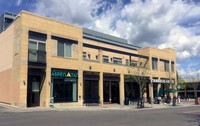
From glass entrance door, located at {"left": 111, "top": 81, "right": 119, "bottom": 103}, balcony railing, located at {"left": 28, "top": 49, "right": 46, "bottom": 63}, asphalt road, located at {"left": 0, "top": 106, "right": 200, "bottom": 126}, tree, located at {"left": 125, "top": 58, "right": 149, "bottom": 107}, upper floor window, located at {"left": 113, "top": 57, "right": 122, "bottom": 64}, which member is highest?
upper floor window, located at {"left": 113, "top": 57, "right": 122, "bottom": 64}

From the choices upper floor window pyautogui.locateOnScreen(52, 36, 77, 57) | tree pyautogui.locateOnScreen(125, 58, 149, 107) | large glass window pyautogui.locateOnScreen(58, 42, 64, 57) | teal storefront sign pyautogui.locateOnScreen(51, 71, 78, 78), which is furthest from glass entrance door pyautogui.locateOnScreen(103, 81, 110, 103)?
large glass window pyautogui.locateOnScreen(58, 42, 64, 57)

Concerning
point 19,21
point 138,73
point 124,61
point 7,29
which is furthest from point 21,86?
point 124,61

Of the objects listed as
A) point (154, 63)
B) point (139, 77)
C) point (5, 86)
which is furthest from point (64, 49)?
point (154, 63)

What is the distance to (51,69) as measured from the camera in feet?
111

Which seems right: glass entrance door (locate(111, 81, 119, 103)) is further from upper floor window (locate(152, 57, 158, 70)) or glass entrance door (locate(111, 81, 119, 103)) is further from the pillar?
upper floor window (locate(152, 57, 158, 70))

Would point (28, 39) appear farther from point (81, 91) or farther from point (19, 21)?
point (81, 91)

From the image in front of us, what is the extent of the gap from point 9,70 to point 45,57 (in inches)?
207

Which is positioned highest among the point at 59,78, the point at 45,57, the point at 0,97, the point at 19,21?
the point at 19,21

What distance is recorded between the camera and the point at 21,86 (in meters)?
30.5

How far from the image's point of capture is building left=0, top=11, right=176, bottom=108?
104 feet

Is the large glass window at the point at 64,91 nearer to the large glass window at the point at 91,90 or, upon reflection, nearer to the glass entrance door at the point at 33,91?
the glass entrance door at the point at 33,91

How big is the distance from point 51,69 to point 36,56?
2.74 m

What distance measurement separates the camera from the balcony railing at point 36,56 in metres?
31.7

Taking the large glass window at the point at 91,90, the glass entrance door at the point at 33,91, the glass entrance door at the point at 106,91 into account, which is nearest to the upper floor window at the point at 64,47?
the glass entrance door at the point at 33,91
